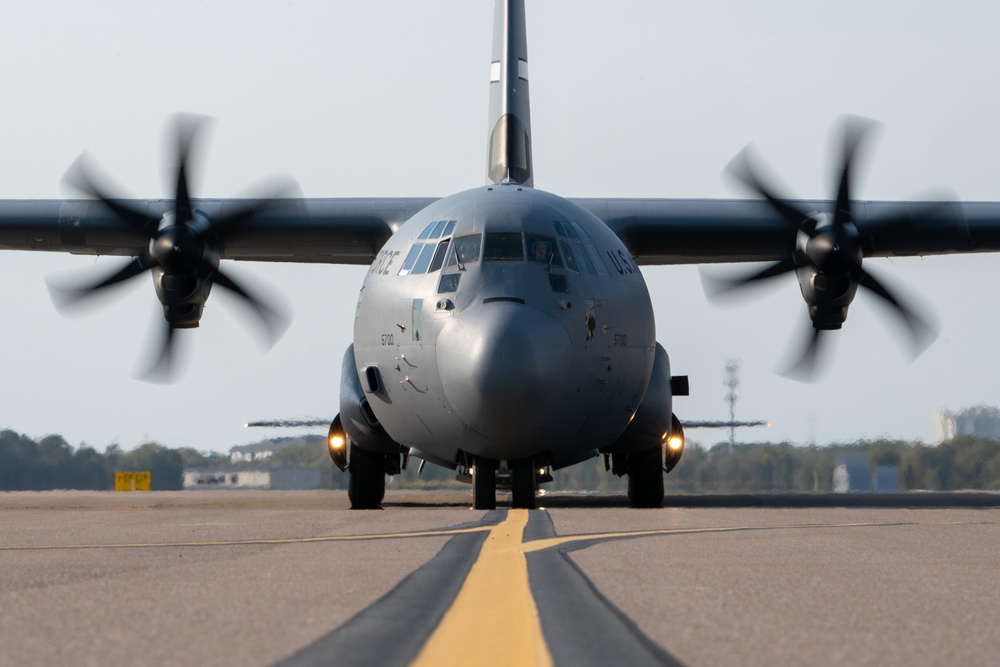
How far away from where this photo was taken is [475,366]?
12.5m

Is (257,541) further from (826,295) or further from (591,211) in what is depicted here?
(591,211)

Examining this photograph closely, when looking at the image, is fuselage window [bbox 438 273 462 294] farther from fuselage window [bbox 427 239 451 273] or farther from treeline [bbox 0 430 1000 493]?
treeline [bbox 0 430 1000 493]

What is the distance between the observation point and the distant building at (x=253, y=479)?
127 ft

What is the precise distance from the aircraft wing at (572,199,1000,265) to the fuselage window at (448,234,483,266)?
602 centimetres

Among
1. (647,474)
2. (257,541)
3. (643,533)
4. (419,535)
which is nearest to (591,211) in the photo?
(647,474)

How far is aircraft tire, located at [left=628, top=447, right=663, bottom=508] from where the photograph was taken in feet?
55.8

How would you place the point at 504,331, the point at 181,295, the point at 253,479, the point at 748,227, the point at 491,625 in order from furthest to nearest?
1. the point at 253,479
2. the point at 748,227
3. the point at 181,295
4. the point at 504,331
5. the point at 491,625

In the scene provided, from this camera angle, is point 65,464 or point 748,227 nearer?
point 748,227

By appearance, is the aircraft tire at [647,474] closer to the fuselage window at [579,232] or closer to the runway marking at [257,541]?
the fuselage window at [579,232]

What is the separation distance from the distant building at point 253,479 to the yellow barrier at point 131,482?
1285mm

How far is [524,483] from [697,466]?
1862 cm

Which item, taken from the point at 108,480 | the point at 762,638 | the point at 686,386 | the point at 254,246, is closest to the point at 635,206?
the point at 686,386

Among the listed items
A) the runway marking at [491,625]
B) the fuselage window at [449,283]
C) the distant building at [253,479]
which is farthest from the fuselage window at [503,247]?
the distant building at [253,479]

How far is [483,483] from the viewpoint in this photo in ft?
45.3
